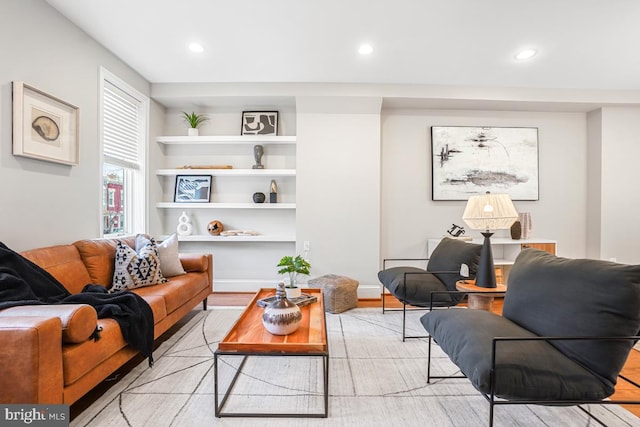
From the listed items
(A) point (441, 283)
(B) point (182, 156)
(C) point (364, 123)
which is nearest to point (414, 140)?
(C) point (364, 123)

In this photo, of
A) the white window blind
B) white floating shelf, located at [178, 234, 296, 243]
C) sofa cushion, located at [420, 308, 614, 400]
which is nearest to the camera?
sofa cushion, located at [420, 308, 614, 400]

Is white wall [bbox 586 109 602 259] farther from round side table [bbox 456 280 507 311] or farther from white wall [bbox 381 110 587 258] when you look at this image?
round side table [bbox 456 280 507 311]

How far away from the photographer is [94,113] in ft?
10.2

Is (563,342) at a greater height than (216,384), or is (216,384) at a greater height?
(563,342)

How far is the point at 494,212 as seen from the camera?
2570mm

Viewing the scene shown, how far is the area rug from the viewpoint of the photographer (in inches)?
67.9

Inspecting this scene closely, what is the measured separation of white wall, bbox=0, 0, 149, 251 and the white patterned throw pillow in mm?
517

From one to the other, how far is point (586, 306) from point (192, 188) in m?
4.32

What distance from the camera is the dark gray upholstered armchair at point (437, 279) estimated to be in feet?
9.14

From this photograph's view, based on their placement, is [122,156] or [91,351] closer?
[91,351]

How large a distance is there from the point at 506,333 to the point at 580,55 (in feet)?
10.7

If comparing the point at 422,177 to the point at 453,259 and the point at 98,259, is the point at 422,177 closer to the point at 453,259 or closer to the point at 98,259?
the point at 453,259

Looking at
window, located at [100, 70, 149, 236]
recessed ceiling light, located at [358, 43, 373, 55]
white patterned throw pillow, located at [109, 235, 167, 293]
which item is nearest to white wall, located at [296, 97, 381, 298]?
recessed ceiling light, located at [358, 43, 373, 55]

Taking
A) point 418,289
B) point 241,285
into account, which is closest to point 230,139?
point 241,285
